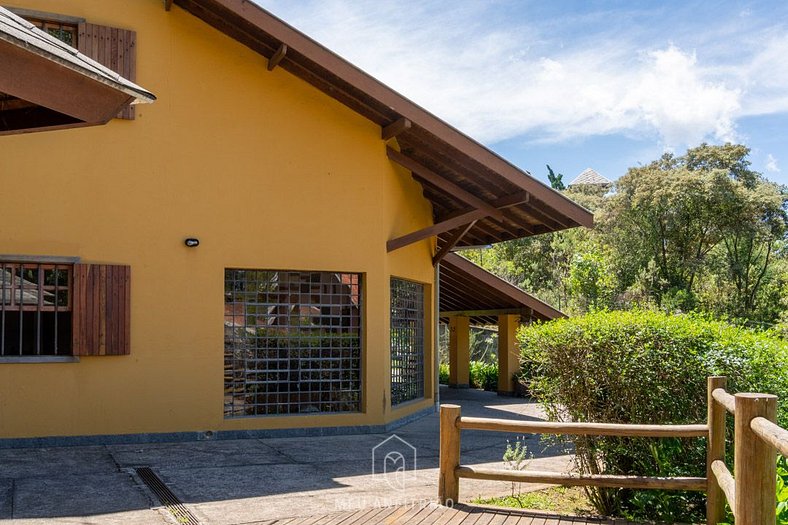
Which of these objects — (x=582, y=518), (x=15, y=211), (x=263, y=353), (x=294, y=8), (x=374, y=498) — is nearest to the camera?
(x=582, y=518)

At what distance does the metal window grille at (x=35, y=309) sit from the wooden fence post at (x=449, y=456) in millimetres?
5273

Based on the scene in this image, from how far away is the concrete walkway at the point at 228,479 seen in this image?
6148 millimetres

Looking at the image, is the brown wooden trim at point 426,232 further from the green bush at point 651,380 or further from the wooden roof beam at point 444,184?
the green bush at point 651,380

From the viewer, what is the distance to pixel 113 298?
9.45m

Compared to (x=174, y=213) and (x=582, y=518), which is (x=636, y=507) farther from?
(x=174, y=213)

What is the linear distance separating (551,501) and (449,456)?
4.01ft

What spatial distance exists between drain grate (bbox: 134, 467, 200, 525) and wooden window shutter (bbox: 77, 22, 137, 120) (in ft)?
14.7

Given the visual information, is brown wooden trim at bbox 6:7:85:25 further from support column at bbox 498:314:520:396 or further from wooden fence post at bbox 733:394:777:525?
support column at bbox 498:314:520:396

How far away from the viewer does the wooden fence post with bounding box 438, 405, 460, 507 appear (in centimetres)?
634

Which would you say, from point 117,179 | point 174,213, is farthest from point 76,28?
point 174,213

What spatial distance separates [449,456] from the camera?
6.34m

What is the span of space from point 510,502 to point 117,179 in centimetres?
617

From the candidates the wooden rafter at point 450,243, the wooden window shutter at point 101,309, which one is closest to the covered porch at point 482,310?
the wooden rafter at point 450,243

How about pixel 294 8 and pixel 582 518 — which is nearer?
pixel 582 518
